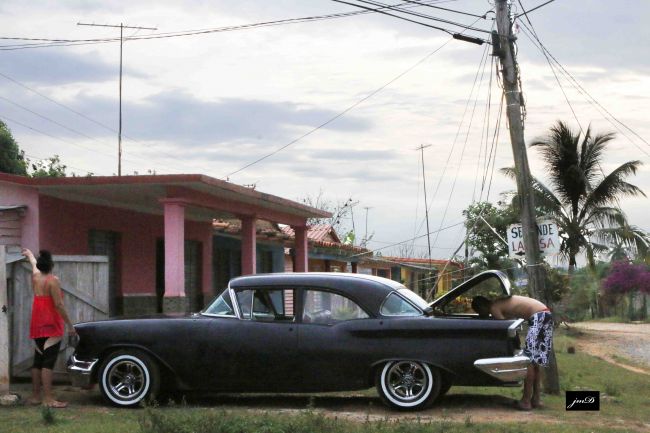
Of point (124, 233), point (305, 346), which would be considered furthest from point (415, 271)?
point (305, 346)

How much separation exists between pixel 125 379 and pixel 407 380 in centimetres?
304

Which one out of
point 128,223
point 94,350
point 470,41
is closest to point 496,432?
point 94,350

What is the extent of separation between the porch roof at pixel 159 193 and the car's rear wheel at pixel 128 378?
3953 mm

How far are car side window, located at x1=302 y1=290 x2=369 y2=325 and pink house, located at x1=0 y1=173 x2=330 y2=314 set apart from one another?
13.0ft

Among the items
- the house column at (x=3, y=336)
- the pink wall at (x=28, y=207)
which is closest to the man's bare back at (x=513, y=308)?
the house column at (x=3, y=336)

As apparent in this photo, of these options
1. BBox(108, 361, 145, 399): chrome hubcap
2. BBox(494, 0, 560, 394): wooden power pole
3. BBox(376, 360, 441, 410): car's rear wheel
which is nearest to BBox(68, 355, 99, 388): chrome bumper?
BBox(108, 361, 145, 399): chrome hubcap

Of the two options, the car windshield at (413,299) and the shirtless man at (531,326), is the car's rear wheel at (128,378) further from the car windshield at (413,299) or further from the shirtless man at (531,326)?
the shirtless man at (531,326)

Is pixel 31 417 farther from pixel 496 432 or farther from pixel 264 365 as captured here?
pixel 496 432

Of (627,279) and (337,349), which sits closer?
(337,349)

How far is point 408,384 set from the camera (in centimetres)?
1034

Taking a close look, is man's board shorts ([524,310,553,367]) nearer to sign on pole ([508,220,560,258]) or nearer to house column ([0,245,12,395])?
sign on pole ([508,220,560,258])

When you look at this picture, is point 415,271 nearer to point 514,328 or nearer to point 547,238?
point 547,238

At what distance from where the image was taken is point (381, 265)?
126ft

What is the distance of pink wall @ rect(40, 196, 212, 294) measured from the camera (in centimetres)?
1556
